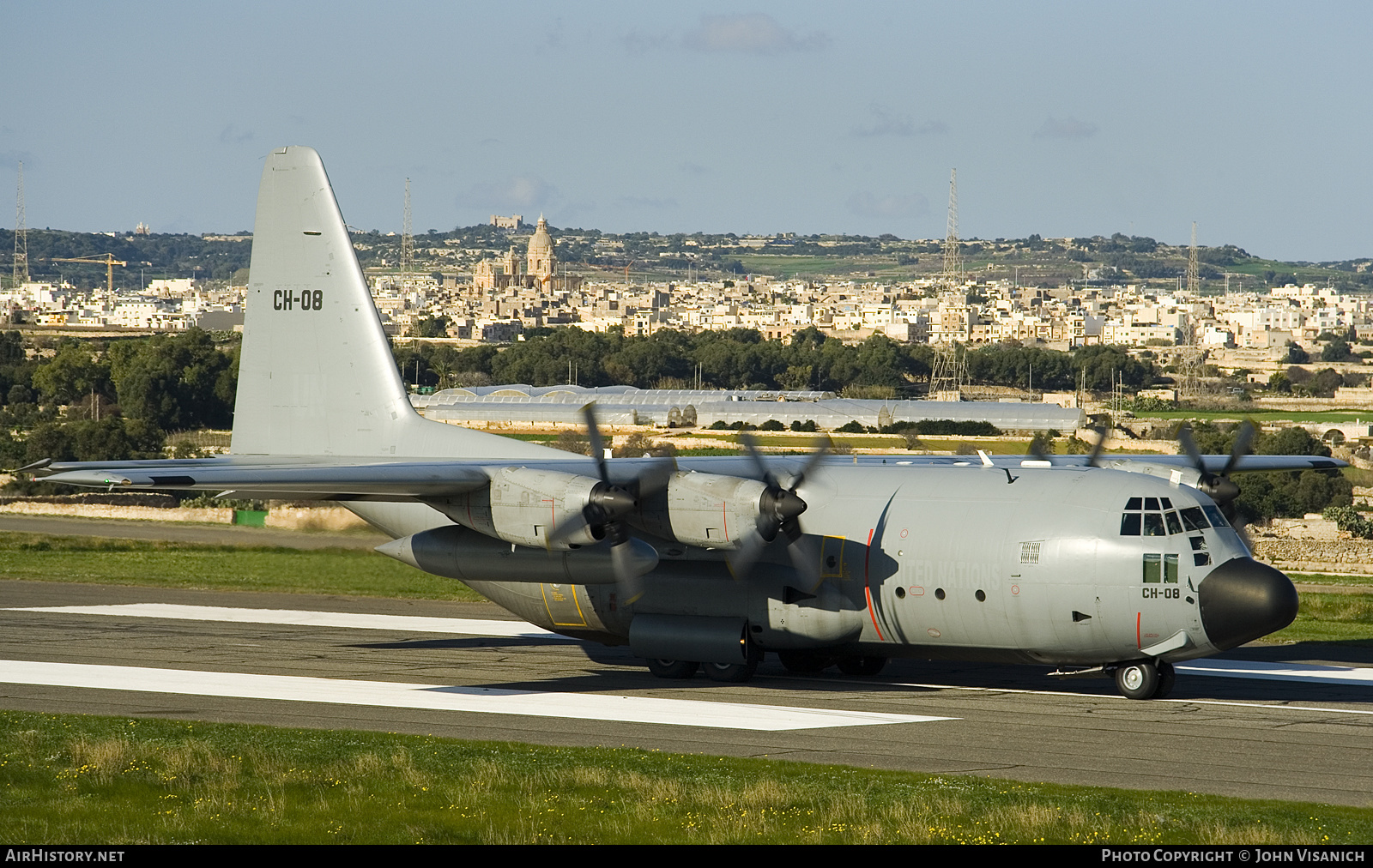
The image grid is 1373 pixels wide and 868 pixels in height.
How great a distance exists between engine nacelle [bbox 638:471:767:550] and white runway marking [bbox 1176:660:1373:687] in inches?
399

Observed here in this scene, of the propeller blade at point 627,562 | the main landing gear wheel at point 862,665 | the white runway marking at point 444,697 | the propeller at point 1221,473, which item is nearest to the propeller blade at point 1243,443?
the propeller at point 1221,473

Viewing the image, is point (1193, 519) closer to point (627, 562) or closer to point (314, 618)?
point (627, 562)

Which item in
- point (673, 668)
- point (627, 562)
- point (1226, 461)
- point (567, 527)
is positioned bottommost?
point (673, 668)

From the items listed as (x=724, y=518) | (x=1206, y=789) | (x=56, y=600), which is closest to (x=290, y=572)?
(x=56, y=600)

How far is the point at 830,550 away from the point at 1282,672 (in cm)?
986

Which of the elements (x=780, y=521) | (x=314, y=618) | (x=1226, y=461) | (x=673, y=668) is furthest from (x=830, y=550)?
(x=314, y=618)

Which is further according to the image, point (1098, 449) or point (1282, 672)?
point (1282, 672)

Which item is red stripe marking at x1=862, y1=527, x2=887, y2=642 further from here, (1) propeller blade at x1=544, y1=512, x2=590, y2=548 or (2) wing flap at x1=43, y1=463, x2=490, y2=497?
(2) wing flap at x1=43, y1=463, x2=490, y2=497

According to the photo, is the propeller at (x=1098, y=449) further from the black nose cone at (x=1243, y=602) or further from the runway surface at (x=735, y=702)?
the black nose cone at (x=1243, y=602)

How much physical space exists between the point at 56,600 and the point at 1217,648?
30010 millimetres

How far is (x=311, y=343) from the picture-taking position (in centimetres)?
3022

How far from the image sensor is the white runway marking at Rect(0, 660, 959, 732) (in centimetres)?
2297

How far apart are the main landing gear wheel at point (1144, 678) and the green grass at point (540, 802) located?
6667 mm
